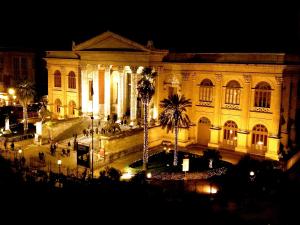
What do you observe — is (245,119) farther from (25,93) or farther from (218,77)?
(25,93)

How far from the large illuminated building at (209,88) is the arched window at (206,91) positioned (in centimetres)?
13

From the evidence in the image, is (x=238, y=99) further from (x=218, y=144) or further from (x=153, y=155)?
(x=153, y=155)

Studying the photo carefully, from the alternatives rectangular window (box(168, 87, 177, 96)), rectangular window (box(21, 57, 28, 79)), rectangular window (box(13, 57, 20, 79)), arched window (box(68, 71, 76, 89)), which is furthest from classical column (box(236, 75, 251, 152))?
rectangular window (box(13, 57, 20, 79))

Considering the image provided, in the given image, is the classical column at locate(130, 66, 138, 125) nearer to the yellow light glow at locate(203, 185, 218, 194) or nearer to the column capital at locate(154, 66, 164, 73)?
the column capital at locate(154, 66, 164, 73)

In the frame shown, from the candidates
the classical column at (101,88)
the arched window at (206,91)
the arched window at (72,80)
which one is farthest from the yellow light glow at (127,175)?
the arched window at (72,80)

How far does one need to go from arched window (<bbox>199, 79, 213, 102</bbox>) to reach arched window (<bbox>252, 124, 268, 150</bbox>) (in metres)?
7.02

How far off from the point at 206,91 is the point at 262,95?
24.0 ft

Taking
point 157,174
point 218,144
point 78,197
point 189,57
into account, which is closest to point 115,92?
point 189,57

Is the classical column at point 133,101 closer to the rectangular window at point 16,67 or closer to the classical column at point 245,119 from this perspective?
the classical column at point 245,119

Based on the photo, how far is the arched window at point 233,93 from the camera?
49781 millimetres

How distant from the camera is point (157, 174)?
140 feet

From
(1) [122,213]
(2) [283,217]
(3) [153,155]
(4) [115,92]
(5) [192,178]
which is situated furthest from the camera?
(4) [115,92]

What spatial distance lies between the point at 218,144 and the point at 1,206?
30421mm

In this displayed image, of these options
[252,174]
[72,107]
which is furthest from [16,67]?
[252,174]
